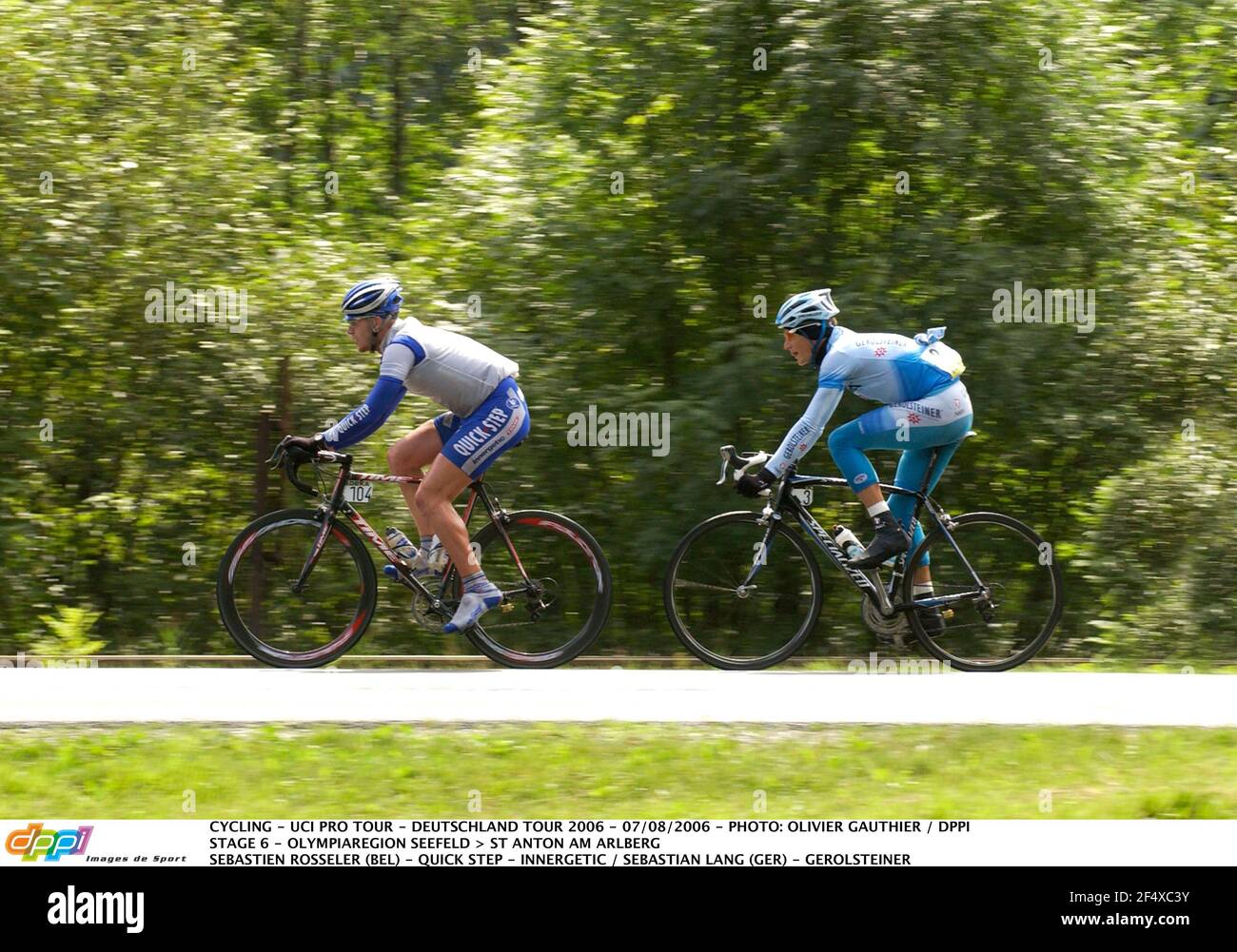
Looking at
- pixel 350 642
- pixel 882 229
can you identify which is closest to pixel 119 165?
pixel 350 642

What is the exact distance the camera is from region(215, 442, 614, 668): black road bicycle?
7.99 metres

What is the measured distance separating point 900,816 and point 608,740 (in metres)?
1.49

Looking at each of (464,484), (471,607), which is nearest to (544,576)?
(471,607)

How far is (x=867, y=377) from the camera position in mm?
8086

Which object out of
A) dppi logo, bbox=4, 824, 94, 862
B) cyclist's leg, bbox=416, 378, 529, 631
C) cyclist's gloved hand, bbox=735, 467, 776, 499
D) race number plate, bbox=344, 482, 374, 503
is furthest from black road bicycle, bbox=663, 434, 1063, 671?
dppi logo, bbox=4, 824, 94, 862

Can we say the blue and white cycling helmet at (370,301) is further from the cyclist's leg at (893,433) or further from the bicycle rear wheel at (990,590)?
the bicycle rear wheel at (990,590)

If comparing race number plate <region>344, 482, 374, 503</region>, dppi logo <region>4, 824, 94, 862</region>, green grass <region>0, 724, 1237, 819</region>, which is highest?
race number plate <region>344, 482, 374, 503</region>

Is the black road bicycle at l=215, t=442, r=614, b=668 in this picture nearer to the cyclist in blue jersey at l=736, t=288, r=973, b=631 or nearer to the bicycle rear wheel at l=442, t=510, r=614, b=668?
the bicycle rear wheel at l=442, t=510, r=614, b=668

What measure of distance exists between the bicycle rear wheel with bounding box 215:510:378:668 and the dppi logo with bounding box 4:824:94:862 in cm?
232

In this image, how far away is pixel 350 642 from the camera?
26.7ft

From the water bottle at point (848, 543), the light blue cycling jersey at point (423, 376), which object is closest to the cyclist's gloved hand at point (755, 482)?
the water bottle at point (848, 543)

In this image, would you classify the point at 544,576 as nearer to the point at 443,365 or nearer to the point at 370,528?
the point at 370,528

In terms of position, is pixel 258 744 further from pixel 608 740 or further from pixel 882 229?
pixel 882 229

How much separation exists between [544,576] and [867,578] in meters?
1.90
